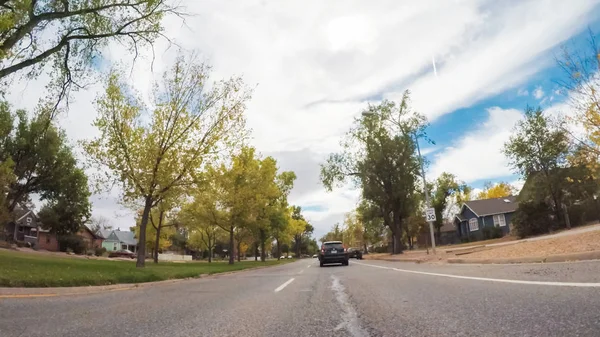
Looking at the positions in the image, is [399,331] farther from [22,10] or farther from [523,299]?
[22,10]

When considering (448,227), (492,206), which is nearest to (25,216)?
(492,206)

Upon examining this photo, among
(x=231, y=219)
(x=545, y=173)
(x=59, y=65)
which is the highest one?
(x=59, y=65)

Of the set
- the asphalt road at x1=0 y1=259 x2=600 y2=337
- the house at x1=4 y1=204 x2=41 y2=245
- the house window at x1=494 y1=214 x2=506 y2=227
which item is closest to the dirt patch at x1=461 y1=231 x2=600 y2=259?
the asphalt road at x1=0 y1=259 x2=600 y2=337

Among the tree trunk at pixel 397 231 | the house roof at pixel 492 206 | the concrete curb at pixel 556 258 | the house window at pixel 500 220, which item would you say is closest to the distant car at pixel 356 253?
the tree trunk at pixel 397 231

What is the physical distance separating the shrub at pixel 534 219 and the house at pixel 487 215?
1628 cm

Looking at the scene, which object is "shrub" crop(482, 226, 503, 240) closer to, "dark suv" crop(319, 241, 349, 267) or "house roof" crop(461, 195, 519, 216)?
"house roof" crop(461, 195, 519, 216)

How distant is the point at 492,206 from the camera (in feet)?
195

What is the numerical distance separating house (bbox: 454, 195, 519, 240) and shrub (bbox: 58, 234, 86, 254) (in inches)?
2103

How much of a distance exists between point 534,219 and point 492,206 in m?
23.1

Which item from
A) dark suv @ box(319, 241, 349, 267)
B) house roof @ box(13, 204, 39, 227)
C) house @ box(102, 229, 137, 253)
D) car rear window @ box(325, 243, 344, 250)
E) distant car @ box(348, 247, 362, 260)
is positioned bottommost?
distant car @ box(348, 247, 362, 260)

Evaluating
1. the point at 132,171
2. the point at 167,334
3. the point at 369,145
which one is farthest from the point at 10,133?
the point at 167,334

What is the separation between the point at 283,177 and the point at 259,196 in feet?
61.5

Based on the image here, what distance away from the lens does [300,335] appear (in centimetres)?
366

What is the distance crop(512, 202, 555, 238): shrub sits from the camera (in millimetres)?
37062
